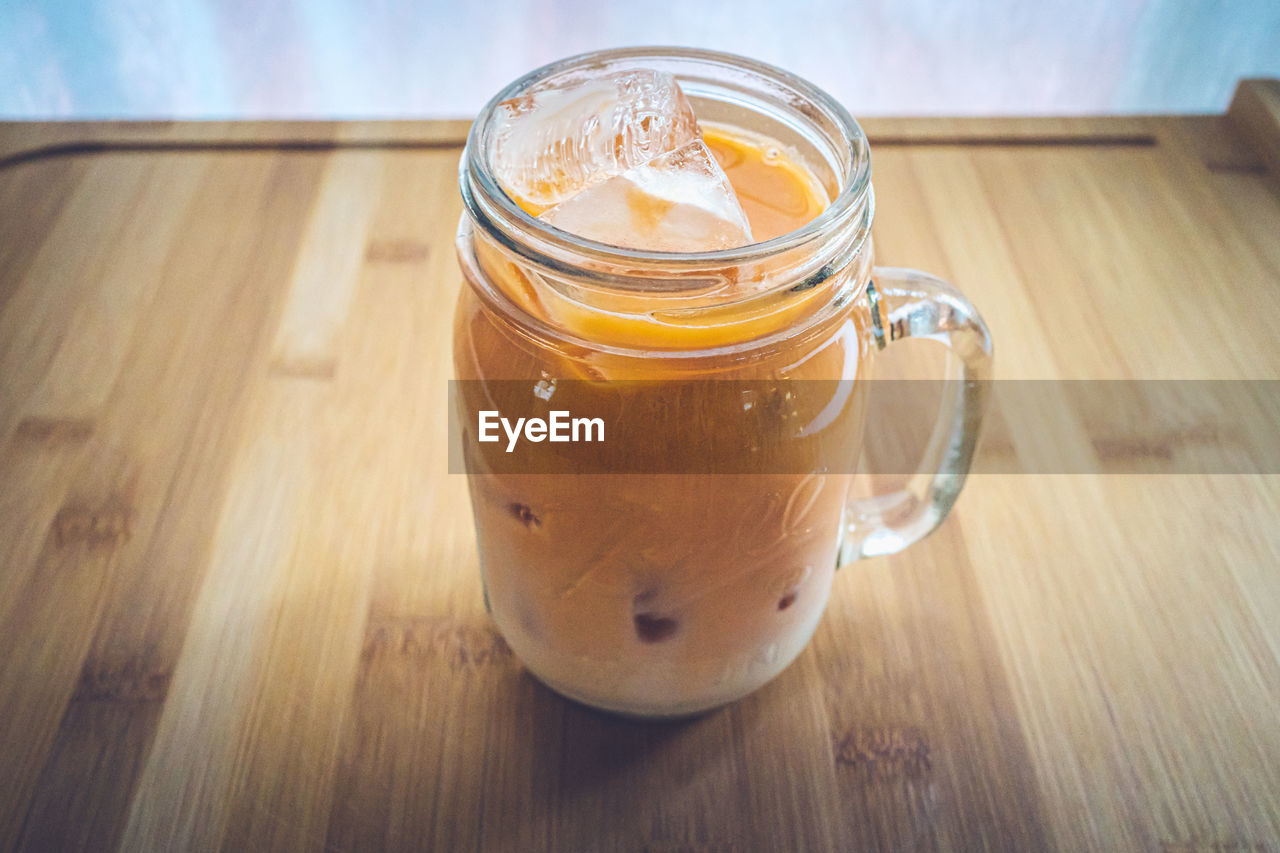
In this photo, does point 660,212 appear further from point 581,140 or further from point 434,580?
point 434,580

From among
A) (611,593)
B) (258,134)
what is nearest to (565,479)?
(611,593)

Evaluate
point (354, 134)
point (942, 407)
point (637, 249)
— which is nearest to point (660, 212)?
point (637, 249)

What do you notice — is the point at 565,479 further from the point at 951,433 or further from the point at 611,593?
the point at 951,433

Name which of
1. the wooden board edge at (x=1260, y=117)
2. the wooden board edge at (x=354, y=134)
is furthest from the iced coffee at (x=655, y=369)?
the wooden board edge at (x=1260, y=117)

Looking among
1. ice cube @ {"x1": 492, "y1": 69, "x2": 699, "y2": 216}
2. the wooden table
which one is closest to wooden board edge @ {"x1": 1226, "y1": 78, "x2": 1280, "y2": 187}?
the wooden table

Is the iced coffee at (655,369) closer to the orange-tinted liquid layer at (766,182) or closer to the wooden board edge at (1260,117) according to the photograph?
the orange-tinted liquid layer at (766,182)
